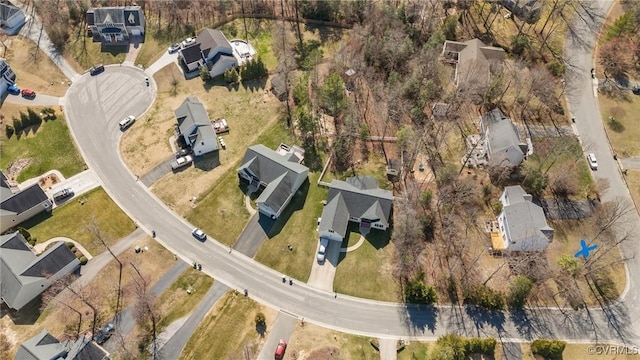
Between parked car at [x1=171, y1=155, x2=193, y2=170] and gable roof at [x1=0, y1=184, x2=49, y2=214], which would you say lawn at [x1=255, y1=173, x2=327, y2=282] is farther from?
gable roof at [x1=0, y1=184, x2=49, y2=214]

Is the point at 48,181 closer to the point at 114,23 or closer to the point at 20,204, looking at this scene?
the point at 20,204

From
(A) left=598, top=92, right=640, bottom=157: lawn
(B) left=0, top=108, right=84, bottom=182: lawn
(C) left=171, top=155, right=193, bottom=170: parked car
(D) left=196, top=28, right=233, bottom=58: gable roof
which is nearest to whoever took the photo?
(B) left=0, top=108, right=84, bottom=182: lawn

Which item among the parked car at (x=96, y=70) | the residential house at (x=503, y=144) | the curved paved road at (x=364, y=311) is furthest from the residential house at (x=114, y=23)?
the residential house at (x=503, y=144)

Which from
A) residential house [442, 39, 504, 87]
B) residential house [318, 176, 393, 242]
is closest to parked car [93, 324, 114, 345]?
residential house [318, 176, 393, 242]

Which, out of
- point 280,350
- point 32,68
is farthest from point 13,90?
point 280,350

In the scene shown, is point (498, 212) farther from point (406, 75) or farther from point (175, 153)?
point (175, 153)
